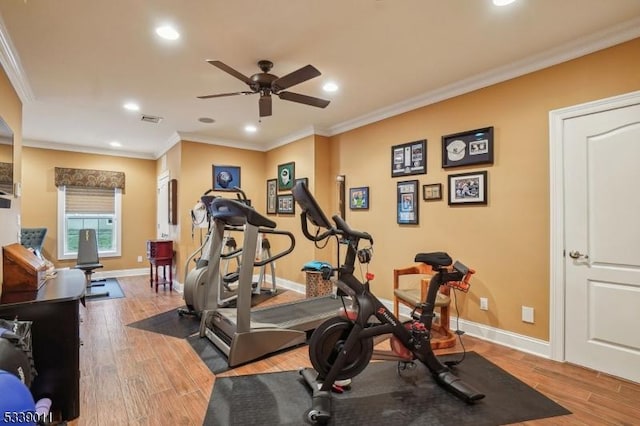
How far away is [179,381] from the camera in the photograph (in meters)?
2.46

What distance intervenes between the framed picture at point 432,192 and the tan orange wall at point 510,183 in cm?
6

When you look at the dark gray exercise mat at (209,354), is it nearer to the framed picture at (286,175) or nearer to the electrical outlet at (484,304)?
the electrical outlet at (484,304)

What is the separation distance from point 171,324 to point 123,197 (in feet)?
13.7

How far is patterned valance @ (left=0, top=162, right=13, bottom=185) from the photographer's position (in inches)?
99.2

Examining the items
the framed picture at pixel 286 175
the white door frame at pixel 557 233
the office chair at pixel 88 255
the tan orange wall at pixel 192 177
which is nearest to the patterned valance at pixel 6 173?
the tan orange wall at pixel 192 177

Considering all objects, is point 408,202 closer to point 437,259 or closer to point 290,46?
point 437,259

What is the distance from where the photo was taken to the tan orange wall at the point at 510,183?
8.88 feet

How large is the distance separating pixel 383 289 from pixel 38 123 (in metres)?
5.56

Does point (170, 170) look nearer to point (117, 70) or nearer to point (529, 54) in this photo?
point (117, 70)

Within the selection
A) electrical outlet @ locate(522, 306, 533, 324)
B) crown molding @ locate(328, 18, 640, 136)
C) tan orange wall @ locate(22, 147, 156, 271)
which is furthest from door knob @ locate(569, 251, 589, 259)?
tan orange wall @ locate(22, 147, 156, 271)

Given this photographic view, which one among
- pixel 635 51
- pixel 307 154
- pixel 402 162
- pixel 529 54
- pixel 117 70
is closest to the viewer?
pixel 635 51

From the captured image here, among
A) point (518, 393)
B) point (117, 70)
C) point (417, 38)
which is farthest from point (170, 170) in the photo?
point (518, 393)

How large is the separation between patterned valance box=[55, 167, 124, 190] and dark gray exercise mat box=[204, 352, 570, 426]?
224 inches

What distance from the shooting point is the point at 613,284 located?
2.54 meters
